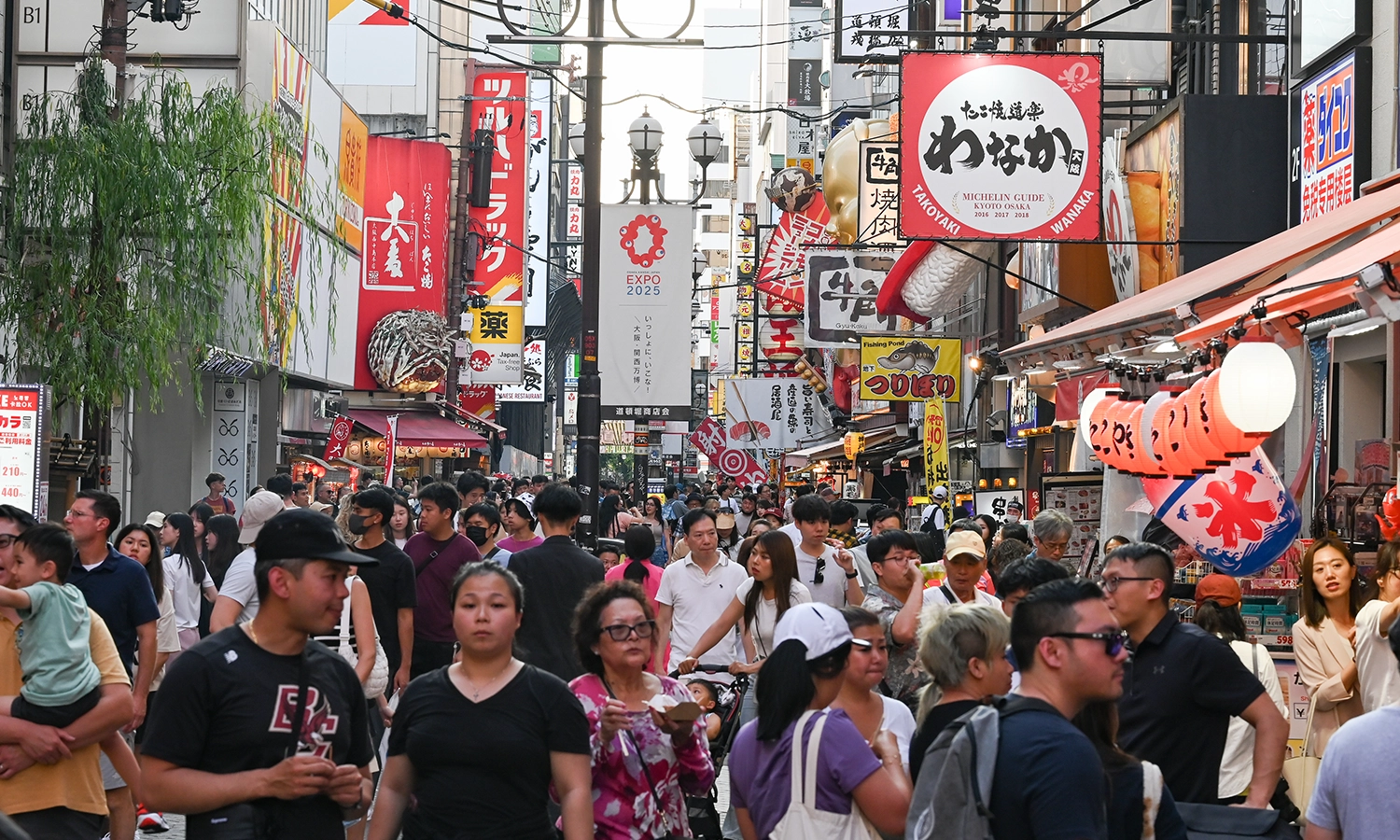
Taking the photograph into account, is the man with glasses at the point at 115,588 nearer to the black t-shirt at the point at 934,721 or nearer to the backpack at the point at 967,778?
the black t-shirt at the point at 934,721

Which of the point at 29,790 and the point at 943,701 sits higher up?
the point at 943,701

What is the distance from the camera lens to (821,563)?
968 cm

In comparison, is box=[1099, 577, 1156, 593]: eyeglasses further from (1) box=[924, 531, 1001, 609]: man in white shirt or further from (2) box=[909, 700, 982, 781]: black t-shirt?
(1) box=[924, 531, 1001, 609]: man in white shirt

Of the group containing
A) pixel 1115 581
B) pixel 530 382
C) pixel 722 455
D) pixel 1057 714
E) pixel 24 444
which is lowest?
pixel 1057 714

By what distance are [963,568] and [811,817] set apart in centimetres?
377

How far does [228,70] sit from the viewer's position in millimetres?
25531

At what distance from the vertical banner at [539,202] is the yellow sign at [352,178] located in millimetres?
18106

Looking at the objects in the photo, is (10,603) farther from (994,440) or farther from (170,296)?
(994,440)

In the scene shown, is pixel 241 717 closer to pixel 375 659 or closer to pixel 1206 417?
pixel 375 659

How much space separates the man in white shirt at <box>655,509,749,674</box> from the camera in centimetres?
919

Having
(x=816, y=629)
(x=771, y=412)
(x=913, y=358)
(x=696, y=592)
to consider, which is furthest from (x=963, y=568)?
(x=771, y=412)

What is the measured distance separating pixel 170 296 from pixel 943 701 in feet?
43.0

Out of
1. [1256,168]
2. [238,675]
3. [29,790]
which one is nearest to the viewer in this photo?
[238,675]

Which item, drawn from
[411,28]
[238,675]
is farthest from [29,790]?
[411,28]
